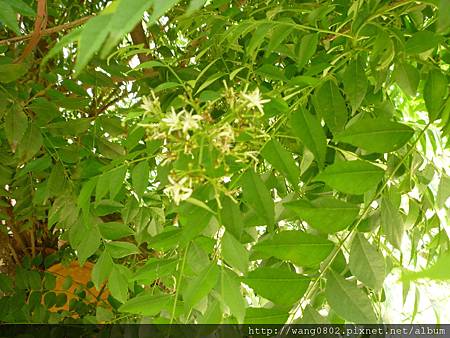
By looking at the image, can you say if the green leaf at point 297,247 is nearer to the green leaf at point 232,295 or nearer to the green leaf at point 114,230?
the green leaf at point 232,295

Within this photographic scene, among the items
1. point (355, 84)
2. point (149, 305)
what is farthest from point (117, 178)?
point (355, 84)

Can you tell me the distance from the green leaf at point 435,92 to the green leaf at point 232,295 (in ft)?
0.73

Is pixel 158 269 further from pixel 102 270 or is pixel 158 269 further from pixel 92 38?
pixel 92 38

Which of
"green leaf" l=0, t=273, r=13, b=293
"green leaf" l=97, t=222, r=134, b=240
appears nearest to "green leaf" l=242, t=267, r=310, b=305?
"green leaf" l=97, t=222, r=134, b=240

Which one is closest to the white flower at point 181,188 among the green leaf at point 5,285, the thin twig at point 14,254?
the green leaf at point 5,285

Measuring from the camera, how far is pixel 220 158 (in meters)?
0.39

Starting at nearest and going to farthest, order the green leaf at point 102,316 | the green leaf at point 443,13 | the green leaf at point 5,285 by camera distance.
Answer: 1. the green leaf at point 443,13
2. the green leaf at point 102,316
3. the green leaf at point 5,285

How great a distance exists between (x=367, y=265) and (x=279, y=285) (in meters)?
0.07

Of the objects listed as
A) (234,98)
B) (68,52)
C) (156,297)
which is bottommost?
(156,297)

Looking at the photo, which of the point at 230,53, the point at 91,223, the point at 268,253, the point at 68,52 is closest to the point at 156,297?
the point at 268,253

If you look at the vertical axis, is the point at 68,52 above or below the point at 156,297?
above

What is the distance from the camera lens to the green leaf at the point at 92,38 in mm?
207

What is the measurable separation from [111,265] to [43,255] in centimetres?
67

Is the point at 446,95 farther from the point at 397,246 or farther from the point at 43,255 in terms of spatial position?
A: the point at 43,255
